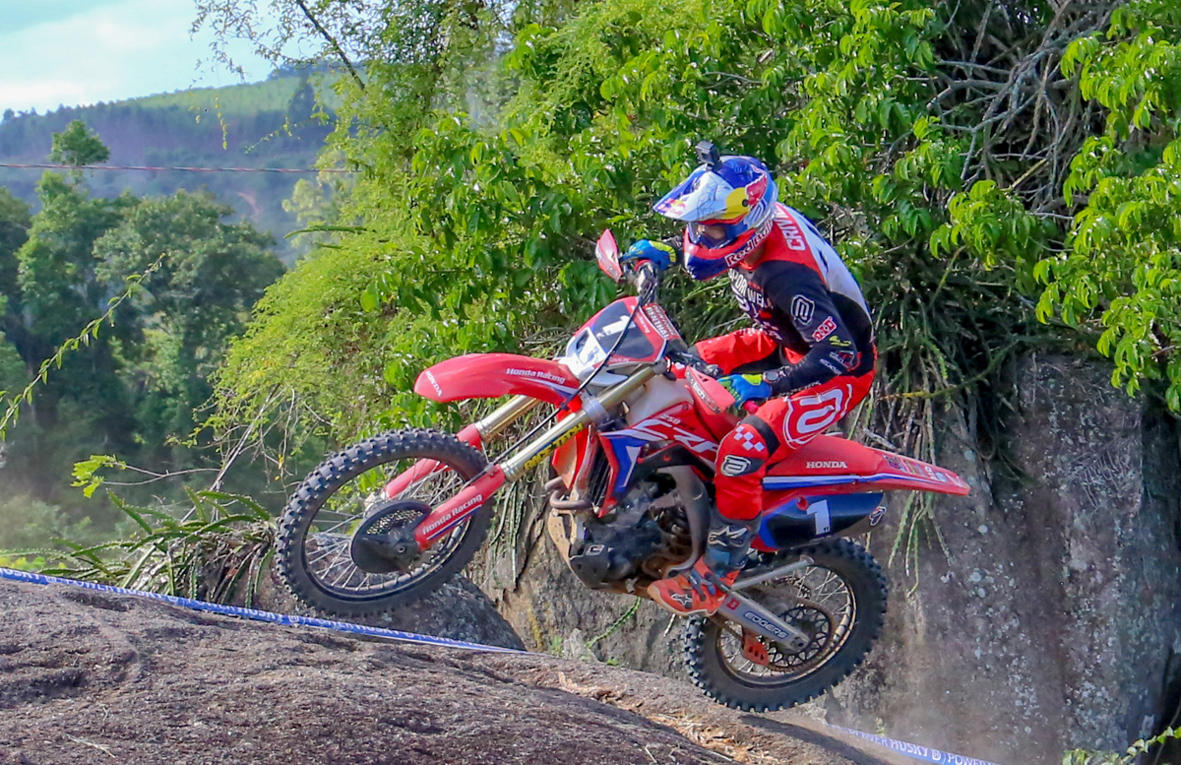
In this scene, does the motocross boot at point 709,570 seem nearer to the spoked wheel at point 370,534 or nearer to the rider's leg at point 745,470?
the rider's leg at point 745,470

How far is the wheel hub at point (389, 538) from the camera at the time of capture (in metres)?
4.22

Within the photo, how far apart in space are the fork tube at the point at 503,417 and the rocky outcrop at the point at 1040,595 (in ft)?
12.3

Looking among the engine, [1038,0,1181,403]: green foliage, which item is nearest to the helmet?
the engine

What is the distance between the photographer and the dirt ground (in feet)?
10.2

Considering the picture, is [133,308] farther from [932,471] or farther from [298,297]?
[932,471]

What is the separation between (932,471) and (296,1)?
36.5 ft

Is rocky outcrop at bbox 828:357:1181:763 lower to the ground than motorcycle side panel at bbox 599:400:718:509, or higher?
lower

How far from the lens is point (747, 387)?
4223 millimetres

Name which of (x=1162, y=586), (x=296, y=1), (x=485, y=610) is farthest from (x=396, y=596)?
(x=296, y=1)

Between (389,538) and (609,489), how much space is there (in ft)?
2.83

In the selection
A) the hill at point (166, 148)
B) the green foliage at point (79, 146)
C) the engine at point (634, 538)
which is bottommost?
the engine at point (634, 538)

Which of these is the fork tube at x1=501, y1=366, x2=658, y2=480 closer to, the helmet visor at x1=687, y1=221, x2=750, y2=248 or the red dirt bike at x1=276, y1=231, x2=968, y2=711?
the red dirt bike at x1=276, y1=231, x2=968, y2=711

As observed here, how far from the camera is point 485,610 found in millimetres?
6453

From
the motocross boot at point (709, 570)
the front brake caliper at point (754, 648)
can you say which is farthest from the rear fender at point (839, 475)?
the front brake caliper at point (754, 648)
